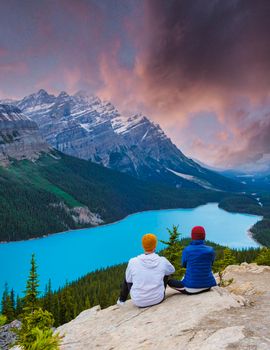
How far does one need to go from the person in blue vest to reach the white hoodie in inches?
33.6

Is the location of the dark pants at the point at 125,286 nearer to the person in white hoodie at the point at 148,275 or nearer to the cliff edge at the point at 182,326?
the person in white hoodie at the point at 148,275

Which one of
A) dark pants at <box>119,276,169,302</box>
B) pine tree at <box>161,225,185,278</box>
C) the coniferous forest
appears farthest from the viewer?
the coniferous forest

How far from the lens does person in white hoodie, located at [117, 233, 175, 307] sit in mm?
14008

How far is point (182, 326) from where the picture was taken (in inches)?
442

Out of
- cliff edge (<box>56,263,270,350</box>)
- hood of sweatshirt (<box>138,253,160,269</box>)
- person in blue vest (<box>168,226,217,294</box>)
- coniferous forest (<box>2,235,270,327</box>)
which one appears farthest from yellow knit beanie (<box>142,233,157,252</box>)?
coniferous forest (<box>2,235,270,327</box>)

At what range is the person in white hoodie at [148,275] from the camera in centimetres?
1401

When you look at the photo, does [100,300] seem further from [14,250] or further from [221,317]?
[14,250]

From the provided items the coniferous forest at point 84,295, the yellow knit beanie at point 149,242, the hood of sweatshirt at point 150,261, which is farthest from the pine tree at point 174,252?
the yellow knit beanie at point 149,242

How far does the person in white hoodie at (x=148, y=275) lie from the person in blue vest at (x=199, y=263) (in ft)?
2.80

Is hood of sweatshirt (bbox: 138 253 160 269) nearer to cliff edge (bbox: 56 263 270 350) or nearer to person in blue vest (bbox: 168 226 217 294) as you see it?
person in blue vest (bbox: 168 226 217 294)

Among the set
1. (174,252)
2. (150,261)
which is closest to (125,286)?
(150,261)

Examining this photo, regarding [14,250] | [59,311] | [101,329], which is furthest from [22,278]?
[101,329]

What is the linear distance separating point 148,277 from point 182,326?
3.10m

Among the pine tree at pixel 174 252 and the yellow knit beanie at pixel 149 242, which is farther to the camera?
the pine tree at pixel 174 252
